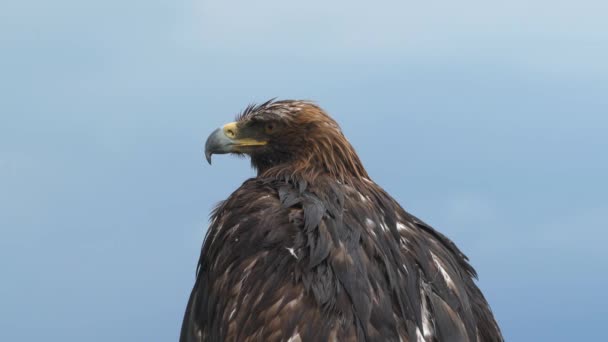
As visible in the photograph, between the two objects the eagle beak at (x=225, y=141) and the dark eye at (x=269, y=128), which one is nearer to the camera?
the dark eye at (x=269, y=128)

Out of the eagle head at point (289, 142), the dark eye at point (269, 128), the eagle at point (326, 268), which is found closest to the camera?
the eagle at point (326, 268)

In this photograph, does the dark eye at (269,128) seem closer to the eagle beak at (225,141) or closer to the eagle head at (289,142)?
the eagle head at (289,142)

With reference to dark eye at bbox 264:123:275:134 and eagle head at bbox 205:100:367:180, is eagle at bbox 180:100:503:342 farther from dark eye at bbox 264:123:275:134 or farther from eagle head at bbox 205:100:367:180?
dark eye at bbox 264:123:275:134

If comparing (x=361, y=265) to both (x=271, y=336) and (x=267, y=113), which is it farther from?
(x=267, y=113)

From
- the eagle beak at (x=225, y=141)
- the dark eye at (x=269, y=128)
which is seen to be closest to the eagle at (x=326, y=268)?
the dark eye at (x=269, y=128)

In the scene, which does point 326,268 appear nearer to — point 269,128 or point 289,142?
point 289,142

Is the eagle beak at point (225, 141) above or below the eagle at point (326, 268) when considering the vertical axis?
above
